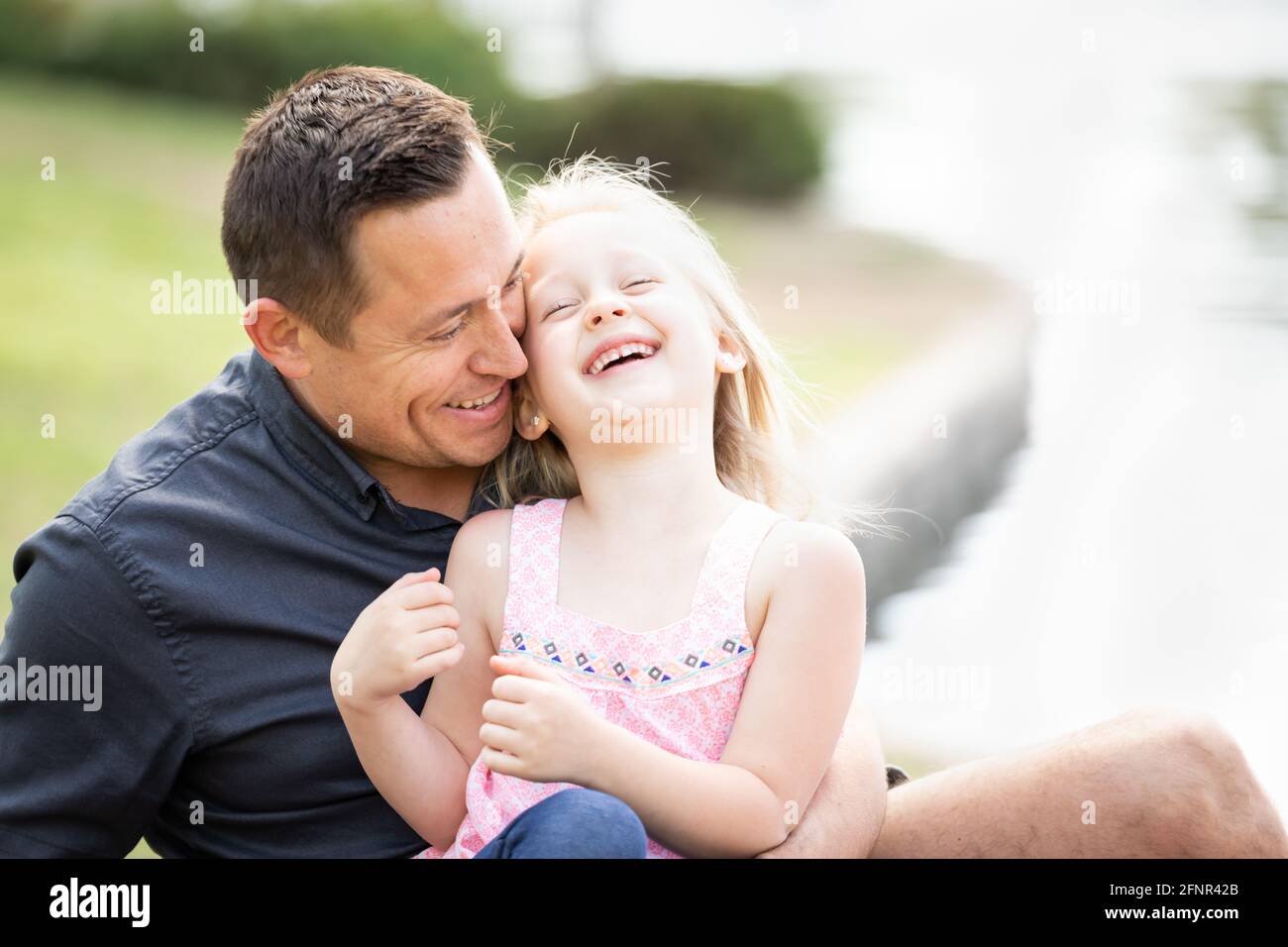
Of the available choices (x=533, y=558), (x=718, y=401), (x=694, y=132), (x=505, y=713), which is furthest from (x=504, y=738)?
(x=694, y=132)

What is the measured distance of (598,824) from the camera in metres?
1.80

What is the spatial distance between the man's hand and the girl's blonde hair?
39 centimetres

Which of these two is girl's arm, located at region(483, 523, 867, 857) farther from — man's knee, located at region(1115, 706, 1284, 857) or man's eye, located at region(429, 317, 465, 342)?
man's eye, located at region(429, 317, 465, 342)

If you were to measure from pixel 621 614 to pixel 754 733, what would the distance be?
26 centimetres

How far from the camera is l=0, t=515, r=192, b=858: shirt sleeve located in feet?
6.96

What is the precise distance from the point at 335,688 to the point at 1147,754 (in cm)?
115

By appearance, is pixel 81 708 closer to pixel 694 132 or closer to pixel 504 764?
pixel 504 764

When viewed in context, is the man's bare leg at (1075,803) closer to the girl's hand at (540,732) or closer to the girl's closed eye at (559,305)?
the girl's hand at (540,732)

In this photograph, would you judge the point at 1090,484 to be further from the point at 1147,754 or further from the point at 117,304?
the point at 117,304

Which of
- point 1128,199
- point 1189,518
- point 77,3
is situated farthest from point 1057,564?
point 77,3

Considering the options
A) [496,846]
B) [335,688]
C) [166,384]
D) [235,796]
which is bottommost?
[166,384]

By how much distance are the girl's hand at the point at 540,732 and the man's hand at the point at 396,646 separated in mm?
104

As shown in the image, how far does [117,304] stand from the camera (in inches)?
390

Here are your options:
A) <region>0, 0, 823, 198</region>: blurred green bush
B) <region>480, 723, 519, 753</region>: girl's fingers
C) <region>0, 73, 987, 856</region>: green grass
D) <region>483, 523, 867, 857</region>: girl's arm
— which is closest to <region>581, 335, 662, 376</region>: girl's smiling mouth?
<region>483, 523, 867, 857</region>: girl's arm
